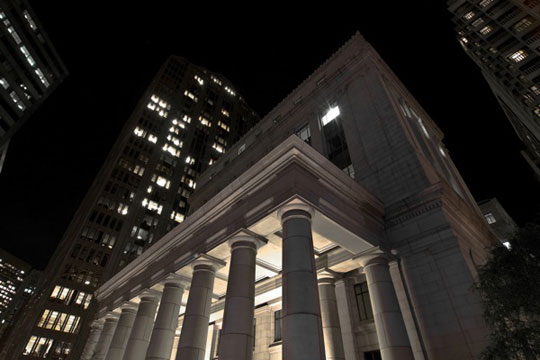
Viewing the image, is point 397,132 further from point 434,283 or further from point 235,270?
point 235,270

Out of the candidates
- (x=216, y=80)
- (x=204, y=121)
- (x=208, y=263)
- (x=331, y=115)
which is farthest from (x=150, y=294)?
(x=216, y=80)

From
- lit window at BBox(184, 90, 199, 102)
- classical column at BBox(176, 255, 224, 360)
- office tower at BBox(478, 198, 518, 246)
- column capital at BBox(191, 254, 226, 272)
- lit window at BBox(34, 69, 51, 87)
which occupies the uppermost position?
lit window at BBox(184, 90, 199, 102)

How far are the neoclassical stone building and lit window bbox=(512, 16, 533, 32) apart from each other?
46.9m

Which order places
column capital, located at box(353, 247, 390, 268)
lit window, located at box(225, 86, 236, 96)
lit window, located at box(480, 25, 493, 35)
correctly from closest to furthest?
1. column capital, located at box(353, 247, 390, 268)
2. lit window, located at box(480, 25, 493, 35)
3. lit window, located at box(225, 86, 236, 96)

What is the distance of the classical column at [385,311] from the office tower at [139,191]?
218 ft

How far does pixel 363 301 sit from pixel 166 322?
1183cm

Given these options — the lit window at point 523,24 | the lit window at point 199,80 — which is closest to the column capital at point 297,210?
the lit window at point 523,24

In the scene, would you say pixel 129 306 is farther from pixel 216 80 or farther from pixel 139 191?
pixel 216 80

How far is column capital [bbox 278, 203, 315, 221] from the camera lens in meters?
13.3

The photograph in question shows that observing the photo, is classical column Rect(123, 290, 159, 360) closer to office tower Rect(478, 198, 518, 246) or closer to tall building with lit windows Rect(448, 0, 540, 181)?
tall building with lit windows Rect(448, 0, 540, 181)

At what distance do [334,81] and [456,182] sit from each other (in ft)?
53.2

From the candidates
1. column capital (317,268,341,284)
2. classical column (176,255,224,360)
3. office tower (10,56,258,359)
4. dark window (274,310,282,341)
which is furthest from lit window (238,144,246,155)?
office tower (10,56,258,359)

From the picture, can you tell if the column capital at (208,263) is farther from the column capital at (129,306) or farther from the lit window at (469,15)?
the lit window at (469,15)

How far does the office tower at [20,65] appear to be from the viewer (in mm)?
69312
